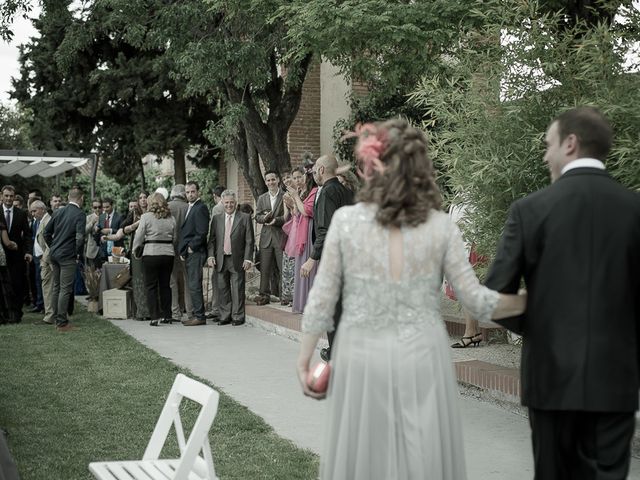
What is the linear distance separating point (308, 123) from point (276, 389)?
14.8 meters

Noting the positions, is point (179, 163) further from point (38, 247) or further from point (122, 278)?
point (122, 278)

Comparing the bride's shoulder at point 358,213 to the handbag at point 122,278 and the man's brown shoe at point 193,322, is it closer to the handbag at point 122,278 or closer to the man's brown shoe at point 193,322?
the man's brown shoe at point 193,322

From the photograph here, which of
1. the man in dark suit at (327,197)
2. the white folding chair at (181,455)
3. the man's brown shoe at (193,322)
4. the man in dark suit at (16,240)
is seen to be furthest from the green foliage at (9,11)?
the white folding chair at (181,455)

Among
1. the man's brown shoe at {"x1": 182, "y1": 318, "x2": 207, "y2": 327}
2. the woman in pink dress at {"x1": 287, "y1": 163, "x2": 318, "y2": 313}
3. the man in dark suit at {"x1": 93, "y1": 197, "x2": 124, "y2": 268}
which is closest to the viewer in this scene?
the woman in pink dress at {"x1": 287, "y1": 163, "x2": 318, "y2": 313}

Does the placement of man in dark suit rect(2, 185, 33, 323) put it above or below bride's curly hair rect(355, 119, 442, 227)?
below

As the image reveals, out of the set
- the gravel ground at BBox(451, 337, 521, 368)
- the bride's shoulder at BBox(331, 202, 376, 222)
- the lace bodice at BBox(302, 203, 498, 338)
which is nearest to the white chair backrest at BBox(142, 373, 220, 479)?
the lace bodice at BBox(302, 203, 498, 338)

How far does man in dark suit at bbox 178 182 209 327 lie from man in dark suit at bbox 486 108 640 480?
440 inches

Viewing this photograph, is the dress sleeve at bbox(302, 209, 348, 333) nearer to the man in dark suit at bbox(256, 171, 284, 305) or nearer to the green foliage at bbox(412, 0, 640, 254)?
the green foliage at bbox(412, 0, 640, 254)

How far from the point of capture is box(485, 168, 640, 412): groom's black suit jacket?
383cm

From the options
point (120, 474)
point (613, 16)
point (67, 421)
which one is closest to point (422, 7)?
point (613, 16)

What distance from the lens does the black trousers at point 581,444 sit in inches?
152

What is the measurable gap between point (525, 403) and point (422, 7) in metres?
7.02

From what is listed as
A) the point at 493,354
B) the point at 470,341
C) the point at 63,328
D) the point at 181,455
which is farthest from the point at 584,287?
the point at 63,328

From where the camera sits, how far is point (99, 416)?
26.7ft
